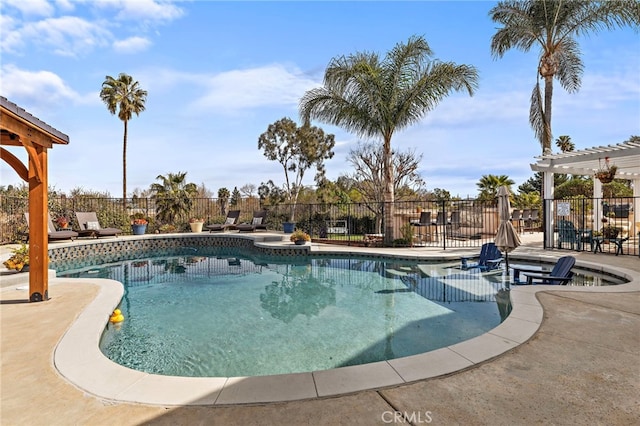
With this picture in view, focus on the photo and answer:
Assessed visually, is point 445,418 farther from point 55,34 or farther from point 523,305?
point 55,34

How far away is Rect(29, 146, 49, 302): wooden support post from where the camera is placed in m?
4.86

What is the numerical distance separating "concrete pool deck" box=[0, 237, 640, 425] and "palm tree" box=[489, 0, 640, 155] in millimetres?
10771

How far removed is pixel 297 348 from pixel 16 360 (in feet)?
9.27

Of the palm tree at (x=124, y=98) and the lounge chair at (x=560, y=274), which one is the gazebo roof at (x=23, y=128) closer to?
the lounge chair at (x=560, y=274)

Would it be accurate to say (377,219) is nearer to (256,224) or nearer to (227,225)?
(256,224)

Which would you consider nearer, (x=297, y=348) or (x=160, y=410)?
(x=160, y=410)

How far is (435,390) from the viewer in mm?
2498

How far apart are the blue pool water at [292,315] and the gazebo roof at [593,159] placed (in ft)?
13.2

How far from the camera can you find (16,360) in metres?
3.11

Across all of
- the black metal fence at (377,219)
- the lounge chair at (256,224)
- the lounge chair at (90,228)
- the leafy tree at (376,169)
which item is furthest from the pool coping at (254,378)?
the leafy tree at (376,169)

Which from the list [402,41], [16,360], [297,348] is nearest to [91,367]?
[16,360]

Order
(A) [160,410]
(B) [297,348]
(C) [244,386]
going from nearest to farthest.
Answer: (A) [160,410] < (C) [244,386] < (B) [297,348]

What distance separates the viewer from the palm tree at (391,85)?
1108 centimetres

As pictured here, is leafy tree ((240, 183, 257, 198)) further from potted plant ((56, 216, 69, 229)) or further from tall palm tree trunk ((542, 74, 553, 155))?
tall palm tree trunk ((542, 74, 553, 155))
